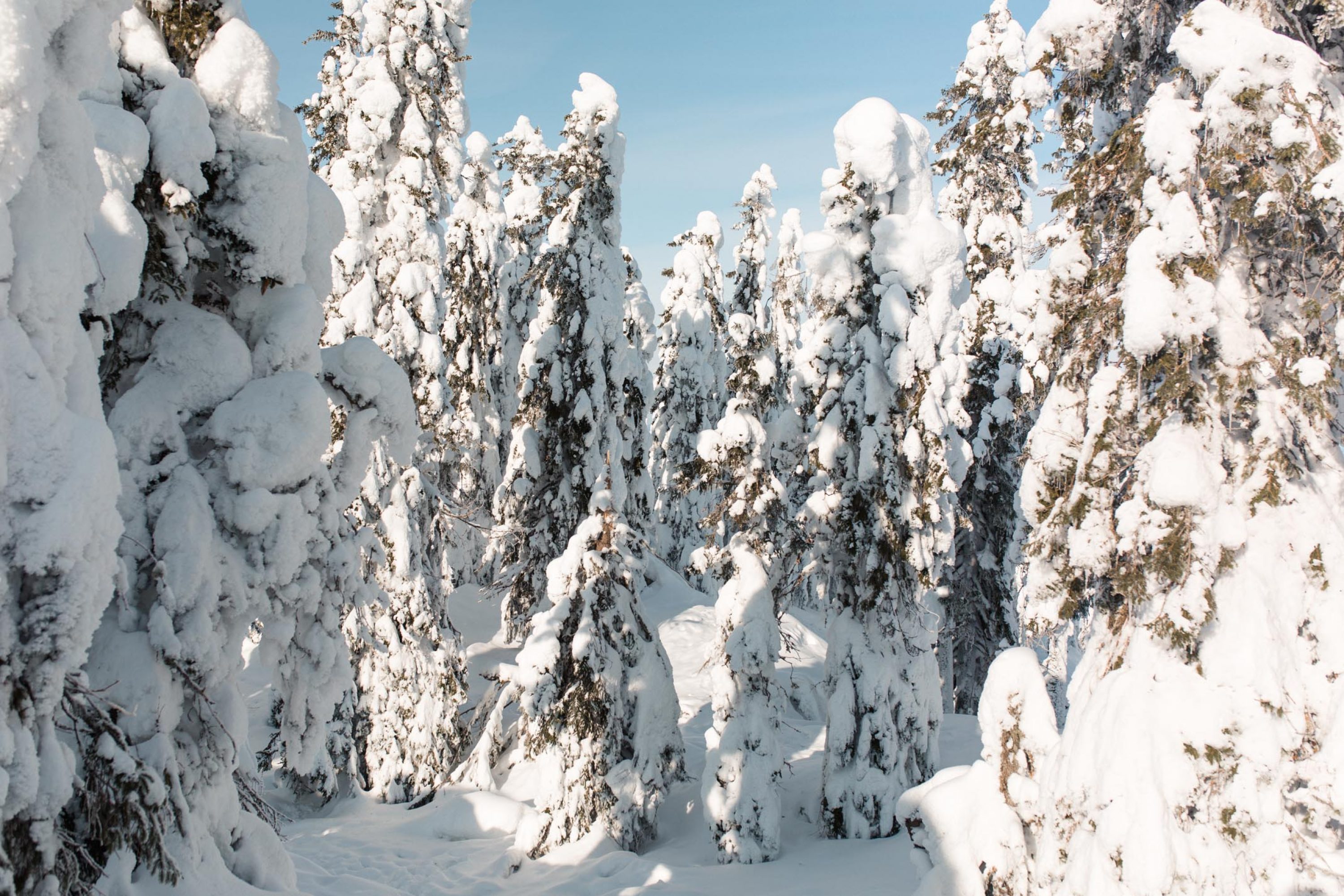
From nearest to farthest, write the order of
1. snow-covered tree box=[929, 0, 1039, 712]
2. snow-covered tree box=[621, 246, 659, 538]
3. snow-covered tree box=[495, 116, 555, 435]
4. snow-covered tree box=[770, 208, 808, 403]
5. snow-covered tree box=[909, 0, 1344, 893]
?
snow-covered tree box=[909, 0, 1344, 893]
snow-covered tree box=[621, 246, 659, 538]
snow-covered tree box=[929, 0, 1039, 712]
snow-covered tree box=[495, 116, 555, 435]
snow-covered tree box=[770, 208, 808, 403]

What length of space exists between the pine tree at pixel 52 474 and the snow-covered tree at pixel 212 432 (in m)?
0.54

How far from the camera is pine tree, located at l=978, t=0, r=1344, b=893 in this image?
17.0 feet

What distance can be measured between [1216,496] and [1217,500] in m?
0.03

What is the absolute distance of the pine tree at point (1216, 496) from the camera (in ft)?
17.0

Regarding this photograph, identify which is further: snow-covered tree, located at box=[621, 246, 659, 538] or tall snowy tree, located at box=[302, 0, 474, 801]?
snow-covered tree, located at box=[621, 246, 659, 538]

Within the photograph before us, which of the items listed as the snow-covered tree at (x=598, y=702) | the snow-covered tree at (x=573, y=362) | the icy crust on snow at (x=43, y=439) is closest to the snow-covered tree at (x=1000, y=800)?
the icy crust on snow at (x=43, y=439)

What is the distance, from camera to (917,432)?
1191cm

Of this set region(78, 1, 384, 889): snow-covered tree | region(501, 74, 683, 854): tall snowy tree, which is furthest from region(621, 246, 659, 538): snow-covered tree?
region(78, 1, 384, 889): snow-covered tree

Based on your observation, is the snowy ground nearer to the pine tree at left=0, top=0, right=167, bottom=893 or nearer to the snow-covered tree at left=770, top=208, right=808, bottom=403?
the pine tree at left=0, top=0, right=167, bottom=893

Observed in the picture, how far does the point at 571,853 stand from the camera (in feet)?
40.7

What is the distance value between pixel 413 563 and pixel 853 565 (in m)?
7.39

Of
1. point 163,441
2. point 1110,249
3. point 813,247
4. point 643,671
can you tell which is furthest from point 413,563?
point 1110,249

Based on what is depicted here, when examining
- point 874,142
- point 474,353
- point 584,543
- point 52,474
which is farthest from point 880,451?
point 474,353

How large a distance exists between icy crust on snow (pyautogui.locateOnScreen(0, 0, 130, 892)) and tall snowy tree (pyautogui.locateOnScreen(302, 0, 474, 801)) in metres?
10.5
